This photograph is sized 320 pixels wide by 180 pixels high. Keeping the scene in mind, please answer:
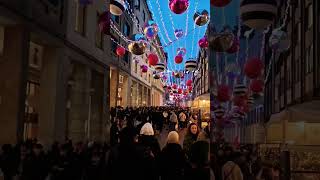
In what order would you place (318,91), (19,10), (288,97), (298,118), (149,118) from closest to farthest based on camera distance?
(298,118) < (19,10) < (318,91) < (288,97) < (149,118)

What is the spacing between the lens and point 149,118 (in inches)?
1420

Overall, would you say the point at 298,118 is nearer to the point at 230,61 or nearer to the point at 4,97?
the point at 4,97

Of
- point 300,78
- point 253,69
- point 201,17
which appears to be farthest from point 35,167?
point 300,78

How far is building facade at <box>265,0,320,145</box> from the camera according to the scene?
10.8 meters

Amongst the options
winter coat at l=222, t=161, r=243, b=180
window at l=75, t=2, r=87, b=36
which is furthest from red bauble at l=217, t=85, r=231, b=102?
winter coat at l=222, t=161, r=243, b=180

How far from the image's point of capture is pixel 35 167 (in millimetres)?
13070

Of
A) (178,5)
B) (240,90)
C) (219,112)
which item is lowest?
(219,112)

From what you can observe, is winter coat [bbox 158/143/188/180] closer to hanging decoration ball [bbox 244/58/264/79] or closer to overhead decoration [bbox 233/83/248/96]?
hanging decoration ball [bbox 244/58/264/79]

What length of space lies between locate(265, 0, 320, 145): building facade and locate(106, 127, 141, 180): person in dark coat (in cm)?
501

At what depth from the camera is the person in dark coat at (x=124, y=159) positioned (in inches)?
242

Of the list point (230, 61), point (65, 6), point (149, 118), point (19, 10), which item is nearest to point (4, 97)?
point (19, 10)

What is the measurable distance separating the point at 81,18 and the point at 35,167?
44.9 feet

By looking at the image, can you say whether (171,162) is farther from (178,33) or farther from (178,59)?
(178,59)

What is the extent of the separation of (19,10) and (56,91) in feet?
18.3
